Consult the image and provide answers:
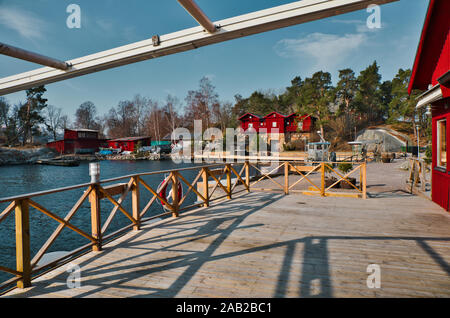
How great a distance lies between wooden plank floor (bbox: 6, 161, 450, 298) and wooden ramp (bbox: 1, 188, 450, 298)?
1 centimetres

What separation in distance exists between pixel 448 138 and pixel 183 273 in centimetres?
636

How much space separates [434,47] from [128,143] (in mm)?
52447

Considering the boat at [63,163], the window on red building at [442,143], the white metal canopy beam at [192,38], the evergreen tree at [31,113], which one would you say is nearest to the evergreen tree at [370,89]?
the window on red building at [442,143]

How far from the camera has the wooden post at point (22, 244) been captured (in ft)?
9.15

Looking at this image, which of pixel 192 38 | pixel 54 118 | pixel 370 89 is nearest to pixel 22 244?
pixel 192 38

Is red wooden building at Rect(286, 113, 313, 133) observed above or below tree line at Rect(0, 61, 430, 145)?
below

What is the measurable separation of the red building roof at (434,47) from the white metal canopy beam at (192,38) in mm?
5263

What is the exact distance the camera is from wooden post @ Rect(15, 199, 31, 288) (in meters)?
2.79

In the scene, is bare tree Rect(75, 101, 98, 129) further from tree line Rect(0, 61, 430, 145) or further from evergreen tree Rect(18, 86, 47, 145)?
evergreen tree Rect(18, 86, 47, 145)

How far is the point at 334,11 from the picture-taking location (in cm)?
167

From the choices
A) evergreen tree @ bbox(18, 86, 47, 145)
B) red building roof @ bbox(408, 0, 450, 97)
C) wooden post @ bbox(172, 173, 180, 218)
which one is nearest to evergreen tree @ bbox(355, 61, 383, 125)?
red building roof @ bbox(408, 0, 450, 97)

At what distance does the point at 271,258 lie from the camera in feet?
11.4

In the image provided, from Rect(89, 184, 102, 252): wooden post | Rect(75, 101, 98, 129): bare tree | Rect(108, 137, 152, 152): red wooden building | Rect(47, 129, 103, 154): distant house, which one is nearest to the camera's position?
Rect(89, 184, 102, 252): wooden post
